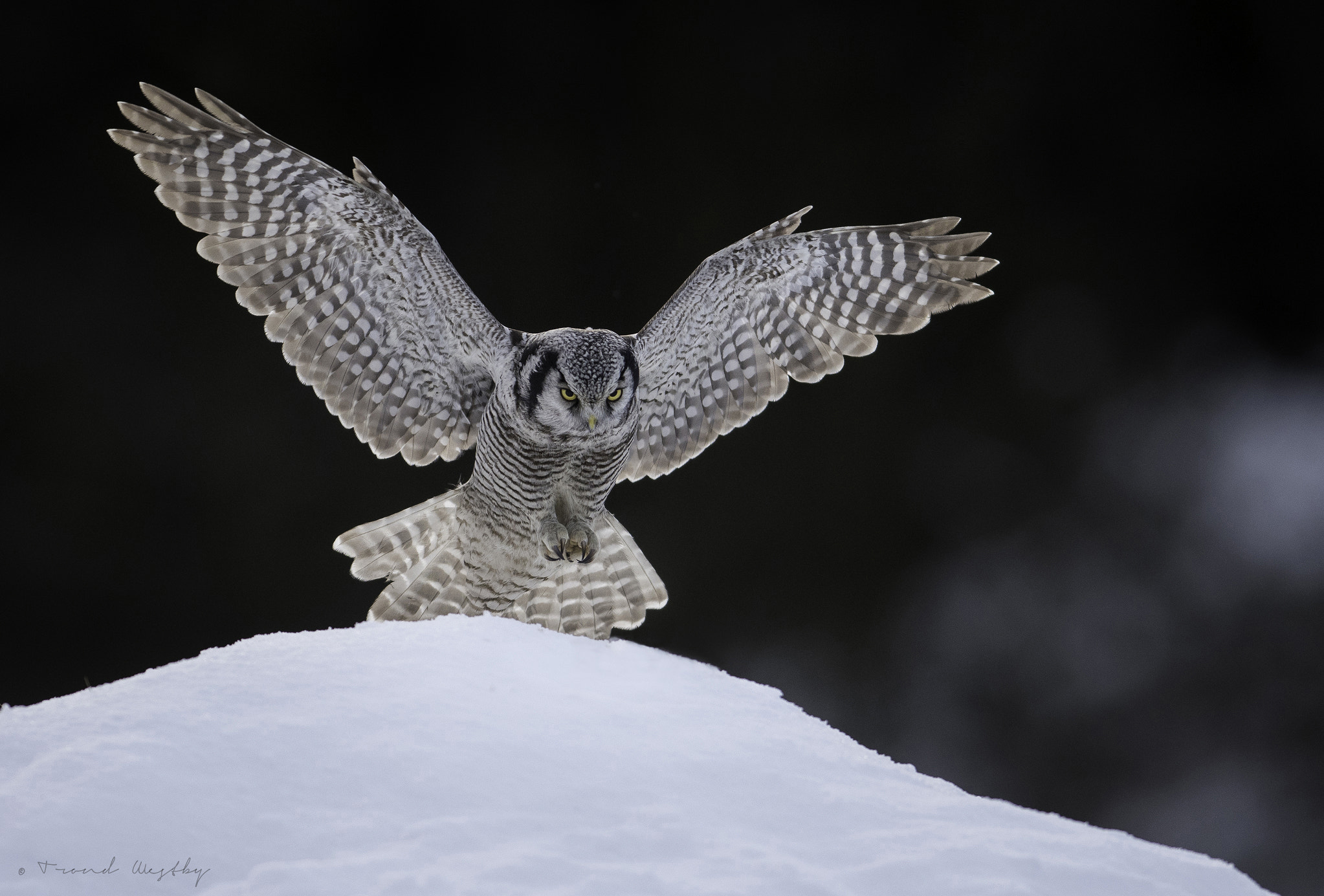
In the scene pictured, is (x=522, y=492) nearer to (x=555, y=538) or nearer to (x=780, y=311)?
(x=555, y=538)

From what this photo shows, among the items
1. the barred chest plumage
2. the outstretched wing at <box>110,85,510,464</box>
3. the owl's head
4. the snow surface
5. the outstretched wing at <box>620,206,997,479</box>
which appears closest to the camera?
the snow surface

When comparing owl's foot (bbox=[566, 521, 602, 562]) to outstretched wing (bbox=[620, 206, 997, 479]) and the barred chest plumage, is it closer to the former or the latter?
the barred chest plumage

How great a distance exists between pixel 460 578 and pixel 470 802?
5.91ft

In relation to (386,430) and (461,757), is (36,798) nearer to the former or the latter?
(461,757)

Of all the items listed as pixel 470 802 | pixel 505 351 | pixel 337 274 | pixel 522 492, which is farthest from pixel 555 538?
pixel 470 802

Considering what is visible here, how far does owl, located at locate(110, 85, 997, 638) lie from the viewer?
253cm

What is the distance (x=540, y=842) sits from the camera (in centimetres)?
121

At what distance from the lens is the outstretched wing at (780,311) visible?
288 centimetres

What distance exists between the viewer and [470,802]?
129cm

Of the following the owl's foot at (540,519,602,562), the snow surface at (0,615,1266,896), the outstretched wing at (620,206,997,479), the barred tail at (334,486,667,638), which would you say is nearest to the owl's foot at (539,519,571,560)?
the owl's foot at (540,519,602,562)

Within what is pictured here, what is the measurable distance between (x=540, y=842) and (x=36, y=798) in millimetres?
644

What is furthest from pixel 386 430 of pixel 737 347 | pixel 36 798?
pixel 36 798

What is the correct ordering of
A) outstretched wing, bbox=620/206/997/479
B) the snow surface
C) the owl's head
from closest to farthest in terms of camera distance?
the snow surface < the owl's head < outstretched wing, bbox=620/206/997/479

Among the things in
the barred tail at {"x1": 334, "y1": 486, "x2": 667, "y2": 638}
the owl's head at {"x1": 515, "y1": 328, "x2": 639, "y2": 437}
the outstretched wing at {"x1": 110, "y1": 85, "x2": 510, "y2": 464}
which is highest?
the outstretched wing at {"x1": 110, "y1": 85, "x2": 510, "y2": 464}
